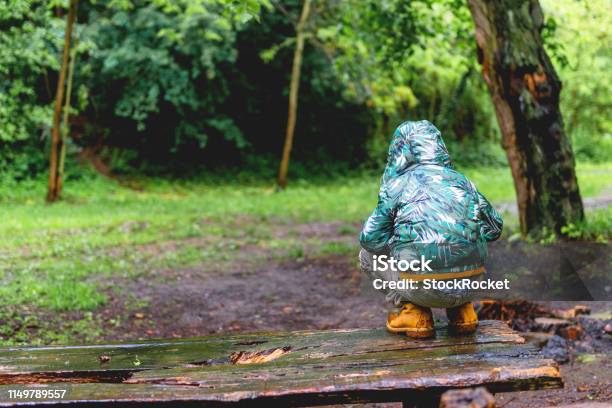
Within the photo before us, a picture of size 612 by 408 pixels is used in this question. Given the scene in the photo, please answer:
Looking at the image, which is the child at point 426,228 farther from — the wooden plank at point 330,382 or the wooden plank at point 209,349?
the wooden plank at point 330,382

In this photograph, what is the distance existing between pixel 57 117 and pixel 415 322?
526 inches

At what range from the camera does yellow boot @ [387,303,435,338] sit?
3768 millimetres

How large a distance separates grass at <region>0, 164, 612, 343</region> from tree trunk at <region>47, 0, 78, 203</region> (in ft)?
1.64

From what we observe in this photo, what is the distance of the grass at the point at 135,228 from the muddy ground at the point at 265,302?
1.19 ft

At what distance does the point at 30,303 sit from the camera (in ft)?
23.5

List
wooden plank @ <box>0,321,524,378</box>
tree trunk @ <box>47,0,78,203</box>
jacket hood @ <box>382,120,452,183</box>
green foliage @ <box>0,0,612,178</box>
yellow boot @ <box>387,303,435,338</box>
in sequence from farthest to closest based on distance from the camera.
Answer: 1. green foliage @ <box>0,0,612,178</box>
2. tree trunk @ <box>47,0,78,203</box>
3. jacket hood @ <box>382,120,452,183</box>
4. yellow boot @ <box>387,303,435,338</box>
5. wooden plank @ <box>0,321,524,378</box>

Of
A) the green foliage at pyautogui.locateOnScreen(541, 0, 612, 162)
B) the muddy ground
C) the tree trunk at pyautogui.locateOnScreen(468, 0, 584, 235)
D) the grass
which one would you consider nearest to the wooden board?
the muddy ground

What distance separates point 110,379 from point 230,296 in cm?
478

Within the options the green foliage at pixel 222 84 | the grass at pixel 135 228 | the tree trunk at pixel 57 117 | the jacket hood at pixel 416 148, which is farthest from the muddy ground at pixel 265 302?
the tree trunk at pixel 57 117

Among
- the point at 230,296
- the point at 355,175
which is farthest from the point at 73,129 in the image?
the point at 230,296

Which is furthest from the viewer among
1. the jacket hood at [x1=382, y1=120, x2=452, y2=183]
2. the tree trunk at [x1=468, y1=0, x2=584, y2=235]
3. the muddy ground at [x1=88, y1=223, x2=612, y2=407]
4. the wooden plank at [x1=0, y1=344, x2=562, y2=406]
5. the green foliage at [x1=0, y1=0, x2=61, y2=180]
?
the green foliage at [x1=0, y1=0, x2=61, y2=180]

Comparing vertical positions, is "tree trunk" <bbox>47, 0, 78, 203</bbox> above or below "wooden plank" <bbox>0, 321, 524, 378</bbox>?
above

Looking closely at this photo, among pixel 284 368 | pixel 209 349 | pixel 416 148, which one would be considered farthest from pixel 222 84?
pixel 284 368

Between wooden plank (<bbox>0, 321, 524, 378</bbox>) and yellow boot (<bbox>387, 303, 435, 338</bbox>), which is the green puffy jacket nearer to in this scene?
yellow boot (<bbox>387, 303, 435, 338</bbox>)
